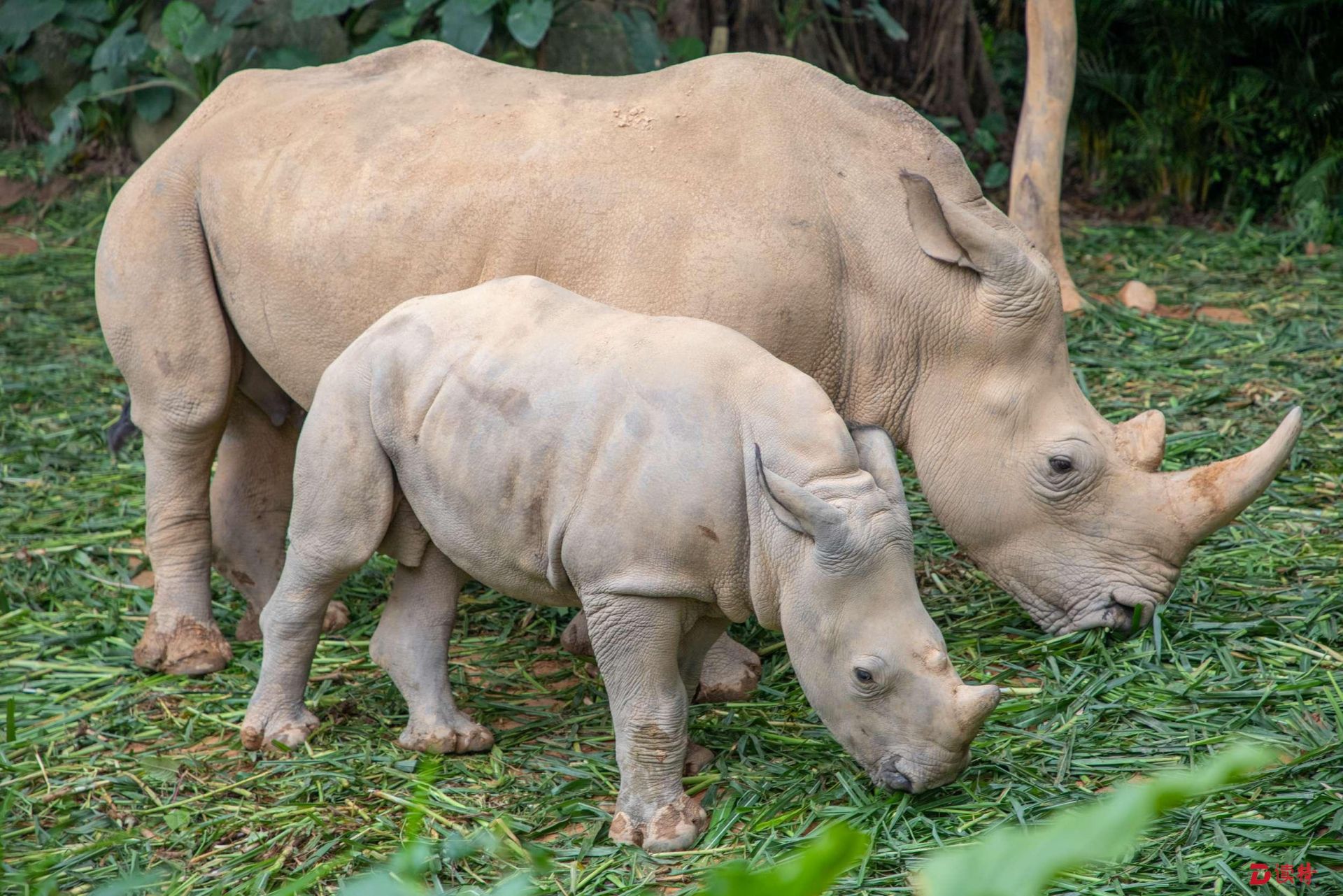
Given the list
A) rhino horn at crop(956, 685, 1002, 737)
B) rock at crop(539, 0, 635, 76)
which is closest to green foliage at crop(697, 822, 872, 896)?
rhino horn at crop(956, 685, 1002, 737)

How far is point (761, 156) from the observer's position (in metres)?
4.41

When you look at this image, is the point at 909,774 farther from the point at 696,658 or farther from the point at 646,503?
the point at 646,503

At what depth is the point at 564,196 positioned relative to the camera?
4422 millimetres

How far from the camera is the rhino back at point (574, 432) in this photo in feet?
11.7

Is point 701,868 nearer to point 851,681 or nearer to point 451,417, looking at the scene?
point 851,681

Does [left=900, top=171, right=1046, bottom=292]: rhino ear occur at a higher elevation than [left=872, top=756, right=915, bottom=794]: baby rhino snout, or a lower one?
higher

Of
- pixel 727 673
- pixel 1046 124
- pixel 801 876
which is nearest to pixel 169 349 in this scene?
pixel 727 673

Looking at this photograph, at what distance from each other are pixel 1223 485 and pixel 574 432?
2.01 metres

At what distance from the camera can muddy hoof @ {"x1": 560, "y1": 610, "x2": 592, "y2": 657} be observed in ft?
15.9

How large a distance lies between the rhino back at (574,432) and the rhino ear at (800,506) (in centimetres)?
18

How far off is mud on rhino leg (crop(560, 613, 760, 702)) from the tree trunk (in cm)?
419

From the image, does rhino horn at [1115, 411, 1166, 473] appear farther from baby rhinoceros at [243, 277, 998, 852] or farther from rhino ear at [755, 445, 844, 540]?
rhino ear at [755, 445, 844, 540]

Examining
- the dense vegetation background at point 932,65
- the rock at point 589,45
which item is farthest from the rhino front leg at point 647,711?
the rock at point 589,45
